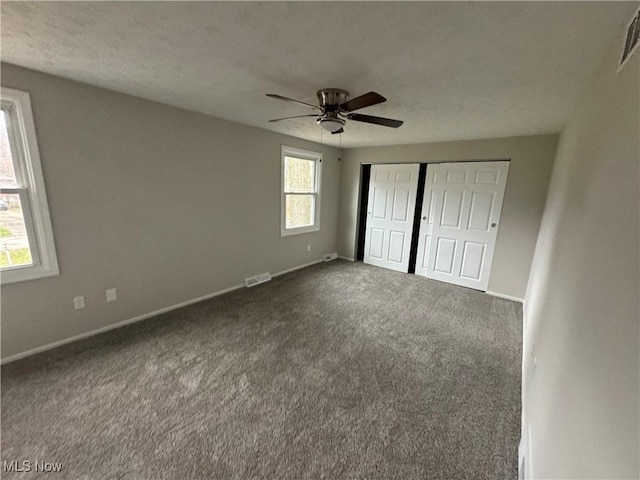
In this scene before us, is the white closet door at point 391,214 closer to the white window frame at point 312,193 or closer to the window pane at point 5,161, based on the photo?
the white window frame at point 312,193

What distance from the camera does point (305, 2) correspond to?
112 cm


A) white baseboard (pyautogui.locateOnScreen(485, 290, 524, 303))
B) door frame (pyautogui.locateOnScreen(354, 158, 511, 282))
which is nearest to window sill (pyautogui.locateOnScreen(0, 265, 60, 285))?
door frame (pyautogui.locateOnScreen(354, 158, 511, 282))

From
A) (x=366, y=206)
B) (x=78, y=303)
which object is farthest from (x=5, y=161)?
(x=366, y=206)

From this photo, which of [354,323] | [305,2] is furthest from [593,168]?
[354,323]

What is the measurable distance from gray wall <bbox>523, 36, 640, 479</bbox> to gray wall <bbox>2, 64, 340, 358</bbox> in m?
3.23

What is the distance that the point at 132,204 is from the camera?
8.33 ft

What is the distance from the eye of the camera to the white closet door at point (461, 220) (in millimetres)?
3682

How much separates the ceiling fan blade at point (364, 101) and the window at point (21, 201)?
2.35m

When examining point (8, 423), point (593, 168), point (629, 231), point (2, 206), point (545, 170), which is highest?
point (545, 170)

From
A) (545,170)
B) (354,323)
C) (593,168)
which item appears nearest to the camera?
(593,168)

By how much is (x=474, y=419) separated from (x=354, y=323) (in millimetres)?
1330

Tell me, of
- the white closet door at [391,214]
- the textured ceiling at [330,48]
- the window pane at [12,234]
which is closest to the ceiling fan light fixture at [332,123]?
the textured ceiling at [330,48]

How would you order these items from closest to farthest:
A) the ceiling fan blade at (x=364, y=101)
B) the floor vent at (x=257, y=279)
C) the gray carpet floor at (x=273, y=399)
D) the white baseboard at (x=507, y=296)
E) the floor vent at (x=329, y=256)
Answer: the gray carpet floor at (x=273, y=399) < the ceiling fan blade at (x=364, y=101) < the white baseboard at (x=507, y=296) < the floor vent at (x=257, y=279) < the floor vent at (x=329, y=256)

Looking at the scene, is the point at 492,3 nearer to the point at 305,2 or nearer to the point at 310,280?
the point at 305,2
